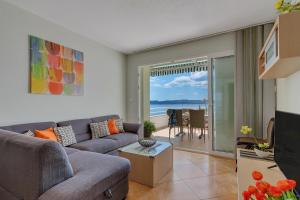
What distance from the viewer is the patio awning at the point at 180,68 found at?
5031 millimetres

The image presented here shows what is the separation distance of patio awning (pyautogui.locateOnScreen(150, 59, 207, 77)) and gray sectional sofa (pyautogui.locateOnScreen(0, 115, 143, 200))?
3.78 m

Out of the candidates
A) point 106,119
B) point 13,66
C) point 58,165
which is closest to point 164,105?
point 106,119

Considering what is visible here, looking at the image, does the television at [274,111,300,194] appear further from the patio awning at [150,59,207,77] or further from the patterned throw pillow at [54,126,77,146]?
the patio awning at [150,59,207,77]

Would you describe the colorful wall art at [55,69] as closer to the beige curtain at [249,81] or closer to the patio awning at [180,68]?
the patio awning at [180,68]

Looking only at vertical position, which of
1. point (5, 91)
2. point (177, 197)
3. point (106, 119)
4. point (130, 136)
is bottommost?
point (177, 197)

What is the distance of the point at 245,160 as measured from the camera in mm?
1714

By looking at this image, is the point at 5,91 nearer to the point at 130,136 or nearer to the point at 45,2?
the point at 45,2

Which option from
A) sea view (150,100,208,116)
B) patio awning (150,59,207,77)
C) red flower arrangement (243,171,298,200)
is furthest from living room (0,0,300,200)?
sea view (150,100,208,116)

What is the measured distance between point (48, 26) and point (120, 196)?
2.89 m

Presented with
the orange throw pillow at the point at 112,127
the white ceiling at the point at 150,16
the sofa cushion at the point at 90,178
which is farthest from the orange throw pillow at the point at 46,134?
the white ceiling at the point at 150,16

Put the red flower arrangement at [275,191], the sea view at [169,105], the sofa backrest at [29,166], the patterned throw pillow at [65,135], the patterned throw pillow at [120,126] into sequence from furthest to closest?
the sea view at [169,105], the patterned throw pillow at [120,126], the patterned throw pillow at [65,135], the sofa backrest at [29,166], the red flower arrangement at [275,191]

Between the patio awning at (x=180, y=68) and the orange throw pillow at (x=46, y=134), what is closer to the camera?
the orange throw pillow at (x=46, y=134)

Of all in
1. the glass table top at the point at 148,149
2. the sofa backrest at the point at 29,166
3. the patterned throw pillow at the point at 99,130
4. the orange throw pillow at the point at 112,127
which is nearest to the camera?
the sofa backrest at the point at 29,166

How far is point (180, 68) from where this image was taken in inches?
222
